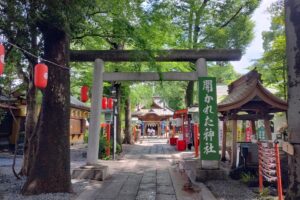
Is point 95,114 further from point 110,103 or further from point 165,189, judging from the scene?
point 110,103

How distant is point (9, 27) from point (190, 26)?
14659 mm

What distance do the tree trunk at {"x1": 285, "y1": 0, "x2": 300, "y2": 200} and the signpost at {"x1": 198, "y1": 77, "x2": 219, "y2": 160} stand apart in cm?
491

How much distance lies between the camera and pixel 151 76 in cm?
1006

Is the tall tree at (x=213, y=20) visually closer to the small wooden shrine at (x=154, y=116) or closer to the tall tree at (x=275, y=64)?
the tall tree at (x=275, y=64)

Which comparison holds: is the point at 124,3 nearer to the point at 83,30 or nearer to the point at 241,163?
the point at 83,30

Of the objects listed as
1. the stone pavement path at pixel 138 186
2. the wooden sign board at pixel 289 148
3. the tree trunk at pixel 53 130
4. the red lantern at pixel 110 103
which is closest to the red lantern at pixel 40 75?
the tree trunk at pixel 53 130

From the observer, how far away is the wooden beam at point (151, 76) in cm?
1002

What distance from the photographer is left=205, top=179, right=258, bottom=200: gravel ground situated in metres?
6.93

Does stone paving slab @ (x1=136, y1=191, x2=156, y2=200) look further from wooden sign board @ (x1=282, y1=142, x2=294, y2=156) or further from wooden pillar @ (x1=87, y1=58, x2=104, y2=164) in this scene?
wooden sign board @ (x1=282, y1=142, x2=294, y2=156)

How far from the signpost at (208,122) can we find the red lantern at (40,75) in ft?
15.3

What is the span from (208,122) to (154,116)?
30.8m

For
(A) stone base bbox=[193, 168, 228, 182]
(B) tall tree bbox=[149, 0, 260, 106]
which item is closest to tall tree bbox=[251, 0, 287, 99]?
(B) tall tree bbox=[149, 0, 260, 106]

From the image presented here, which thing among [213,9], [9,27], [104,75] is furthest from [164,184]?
[213,9]

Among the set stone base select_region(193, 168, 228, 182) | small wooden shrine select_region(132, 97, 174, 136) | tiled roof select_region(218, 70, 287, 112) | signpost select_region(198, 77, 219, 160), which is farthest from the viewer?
small wooden shrine select_region(132, 97, 174, 136)
